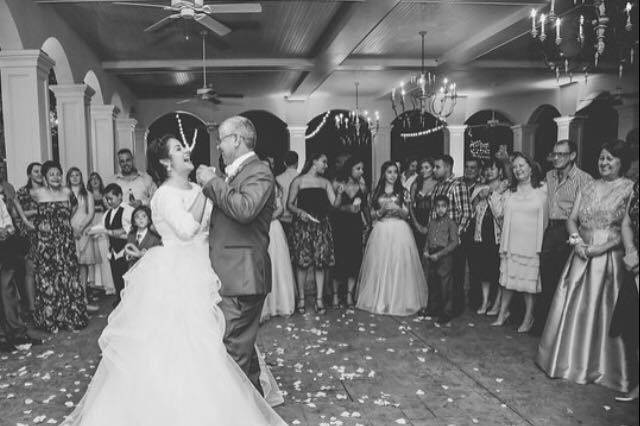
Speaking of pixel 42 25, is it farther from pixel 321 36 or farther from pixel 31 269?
pixel 321 36

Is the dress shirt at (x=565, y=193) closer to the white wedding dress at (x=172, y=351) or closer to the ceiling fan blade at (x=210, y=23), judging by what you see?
the white wedding dress at (x=172, y=351)

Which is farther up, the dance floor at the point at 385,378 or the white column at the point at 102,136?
the white column at the point at 102,136

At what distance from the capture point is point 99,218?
6723 millimetres

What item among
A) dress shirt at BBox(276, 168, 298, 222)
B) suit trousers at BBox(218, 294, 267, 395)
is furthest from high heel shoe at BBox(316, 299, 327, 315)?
suit trousers at BBox(218, 294, 267, 395)

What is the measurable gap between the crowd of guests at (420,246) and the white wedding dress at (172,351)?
1290mm

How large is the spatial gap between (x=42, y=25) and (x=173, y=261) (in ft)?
16.7

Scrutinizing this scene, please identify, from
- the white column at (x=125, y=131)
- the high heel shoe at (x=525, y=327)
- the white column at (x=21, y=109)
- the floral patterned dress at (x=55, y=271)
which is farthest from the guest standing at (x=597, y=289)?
the white column at (x=125, y=131)

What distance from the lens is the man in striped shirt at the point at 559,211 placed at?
14.9 ft

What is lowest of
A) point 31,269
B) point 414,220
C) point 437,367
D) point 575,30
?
point 437,367

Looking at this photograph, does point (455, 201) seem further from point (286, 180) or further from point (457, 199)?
point (286, 180)

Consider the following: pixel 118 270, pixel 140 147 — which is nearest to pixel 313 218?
pixel 118 270

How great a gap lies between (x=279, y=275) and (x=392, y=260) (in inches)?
46.7

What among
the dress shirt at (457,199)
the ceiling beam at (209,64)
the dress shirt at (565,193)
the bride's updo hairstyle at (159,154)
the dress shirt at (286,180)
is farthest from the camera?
the ceiling beam at (209,64)

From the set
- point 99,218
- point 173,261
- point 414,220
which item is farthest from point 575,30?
point 99,218
